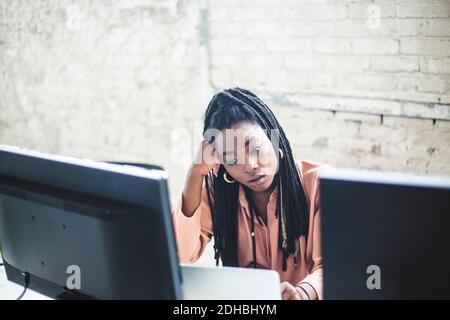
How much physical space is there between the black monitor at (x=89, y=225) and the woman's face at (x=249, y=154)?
2.03ft

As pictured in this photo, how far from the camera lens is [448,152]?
2.26m

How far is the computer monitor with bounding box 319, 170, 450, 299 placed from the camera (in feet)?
2.74

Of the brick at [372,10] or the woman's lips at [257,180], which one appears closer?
the woman's lips at [257,180]

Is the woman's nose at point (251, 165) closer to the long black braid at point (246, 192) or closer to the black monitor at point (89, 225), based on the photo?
the long black braid at point (246, 192)

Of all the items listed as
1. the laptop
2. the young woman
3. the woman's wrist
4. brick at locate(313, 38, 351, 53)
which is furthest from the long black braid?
brick at locate(313, 38, 351, 53)

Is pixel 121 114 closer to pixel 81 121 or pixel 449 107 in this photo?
pixel 81 121

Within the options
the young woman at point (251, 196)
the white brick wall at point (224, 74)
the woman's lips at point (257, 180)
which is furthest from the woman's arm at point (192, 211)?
the white brick wall at point (224, 74)

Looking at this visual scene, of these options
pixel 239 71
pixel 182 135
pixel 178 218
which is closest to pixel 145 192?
pixel 178 218

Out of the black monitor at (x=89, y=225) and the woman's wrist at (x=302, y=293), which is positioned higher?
the black monitor at (x=89, y=225)

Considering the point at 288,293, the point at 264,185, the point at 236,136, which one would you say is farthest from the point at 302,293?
A: the point at 236,136

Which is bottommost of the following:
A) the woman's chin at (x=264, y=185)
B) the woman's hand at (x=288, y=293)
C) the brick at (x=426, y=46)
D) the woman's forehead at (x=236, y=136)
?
the woman's hand at (x=288, y=293)

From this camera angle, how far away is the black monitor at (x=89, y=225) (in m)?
0.97

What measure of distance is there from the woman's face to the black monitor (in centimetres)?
62

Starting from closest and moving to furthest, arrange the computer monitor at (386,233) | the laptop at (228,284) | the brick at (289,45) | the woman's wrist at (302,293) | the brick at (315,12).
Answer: the computer monitor at (386,233) → the laptop at (228,284) → the woman's wrist at (302,293) → the brick at (315,12) → the brick at (289,45)
